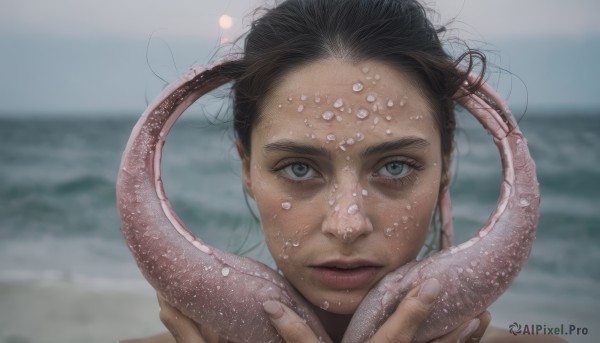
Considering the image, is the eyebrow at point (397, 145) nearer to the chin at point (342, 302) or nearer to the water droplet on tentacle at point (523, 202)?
the water droplet on tentacle at point (523, 202)

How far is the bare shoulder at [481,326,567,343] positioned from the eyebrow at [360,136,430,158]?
132cm

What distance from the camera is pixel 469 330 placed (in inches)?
94.5

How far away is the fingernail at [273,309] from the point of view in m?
2.29

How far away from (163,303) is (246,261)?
40cm

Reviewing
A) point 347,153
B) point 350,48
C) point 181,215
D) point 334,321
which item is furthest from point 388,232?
point 181,215

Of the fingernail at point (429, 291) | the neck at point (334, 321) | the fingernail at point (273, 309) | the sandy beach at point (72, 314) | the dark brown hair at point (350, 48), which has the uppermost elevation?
the dark brown hair at point (350, 48)

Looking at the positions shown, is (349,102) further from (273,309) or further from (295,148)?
(273,309)

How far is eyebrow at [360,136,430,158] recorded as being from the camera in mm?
2373

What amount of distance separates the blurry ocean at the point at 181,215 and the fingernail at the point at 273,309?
4.04 ft

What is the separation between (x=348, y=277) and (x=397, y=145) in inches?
19.7

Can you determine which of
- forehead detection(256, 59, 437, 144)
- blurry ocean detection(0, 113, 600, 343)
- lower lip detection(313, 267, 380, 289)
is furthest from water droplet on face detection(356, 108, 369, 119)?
blurry ocean detection(0, 113, 600, 343)

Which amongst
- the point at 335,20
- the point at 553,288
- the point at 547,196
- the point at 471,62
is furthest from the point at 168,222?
the point at 547,196

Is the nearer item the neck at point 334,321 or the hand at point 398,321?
the hand at point 398,321

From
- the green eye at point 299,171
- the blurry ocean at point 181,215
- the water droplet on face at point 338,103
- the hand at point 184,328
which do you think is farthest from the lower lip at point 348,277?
the blurry ocean at point 181,215
